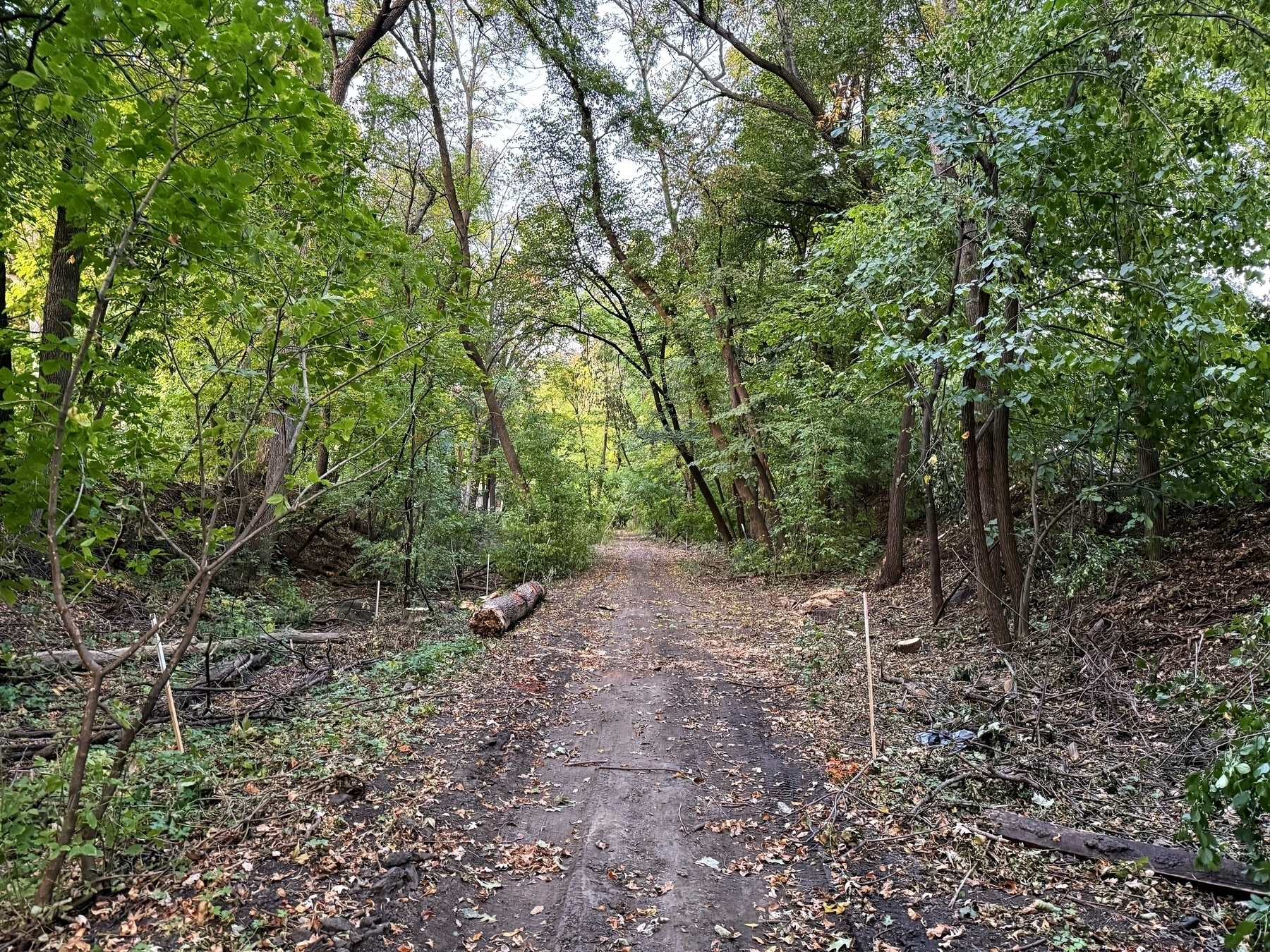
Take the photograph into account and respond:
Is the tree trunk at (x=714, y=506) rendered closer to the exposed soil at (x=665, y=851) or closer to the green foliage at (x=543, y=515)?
the green foliage at (x=543, y=515)

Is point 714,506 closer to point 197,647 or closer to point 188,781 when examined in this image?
point 197,647

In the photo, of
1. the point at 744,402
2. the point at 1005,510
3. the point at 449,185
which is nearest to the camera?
the point at 1005,510

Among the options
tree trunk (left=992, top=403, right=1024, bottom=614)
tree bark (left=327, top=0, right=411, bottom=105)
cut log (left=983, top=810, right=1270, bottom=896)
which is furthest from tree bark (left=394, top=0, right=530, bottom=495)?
cut log (left=983, top=810, right=1270, bottom=896)

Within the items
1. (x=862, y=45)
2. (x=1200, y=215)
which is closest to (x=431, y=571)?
(x=1200, y=215)

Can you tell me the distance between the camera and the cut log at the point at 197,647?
590 centimetres

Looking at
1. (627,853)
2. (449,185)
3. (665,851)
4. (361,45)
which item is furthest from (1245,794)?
(449,185)

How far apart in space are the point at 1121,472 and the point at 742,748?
5559mm

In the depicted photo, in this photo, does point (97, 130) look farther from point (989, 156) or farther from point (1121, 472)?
point (1121, 472)

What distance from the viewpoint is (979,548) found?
23.8 feet

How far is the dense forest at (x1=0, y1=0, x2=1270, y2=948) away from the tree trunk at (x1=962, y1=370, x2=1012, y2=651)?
1.5 inches

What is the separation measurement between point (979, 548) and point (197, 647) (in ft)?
29.9

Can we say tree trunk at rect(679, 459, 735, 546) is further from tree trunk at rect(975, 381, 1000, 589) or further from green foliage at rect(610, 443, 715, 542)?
tree trunk at rect(975, 381, 1000, 589)

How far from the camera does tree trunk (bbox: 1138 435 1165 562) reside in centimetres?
588

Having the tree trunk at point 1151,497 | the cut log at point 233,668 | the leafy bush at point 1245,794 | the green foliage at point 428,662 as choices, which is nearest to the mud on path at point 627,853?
the green foliage at point 428,662
